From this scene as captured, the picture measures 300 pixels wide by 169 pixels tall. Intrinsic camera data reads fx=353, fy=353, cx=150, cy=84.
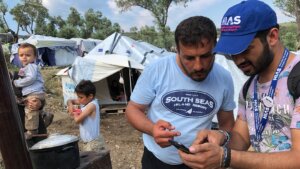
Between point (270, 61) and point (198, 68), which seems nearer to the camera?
point (270, 61)

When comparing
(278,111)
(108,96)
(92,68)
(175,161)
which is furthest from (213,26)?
(108,96)

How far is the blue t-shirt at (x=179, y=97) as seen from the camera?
247 cm

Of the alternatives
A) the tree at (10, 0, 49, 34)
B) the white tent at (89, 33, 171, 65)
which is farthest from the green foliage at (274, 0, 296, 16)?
the tree at (10, 0, 49, 34)

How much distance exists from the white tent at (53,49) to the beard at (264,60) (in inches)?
1024

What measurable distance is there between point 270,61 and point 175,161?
1147 mm

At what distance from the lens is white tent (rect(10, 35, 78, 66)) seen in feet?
88.9

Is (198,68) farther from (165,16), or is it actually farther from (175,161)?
(165,16)

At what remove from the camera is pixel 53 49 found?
93.7 feet

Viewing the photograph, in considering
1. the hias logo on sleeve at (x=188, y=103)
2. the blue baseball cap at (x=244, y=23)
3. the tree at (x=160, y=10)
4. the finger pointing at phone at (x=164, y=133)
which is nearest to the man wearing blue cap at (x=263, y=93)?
the blue baseball cap at (x=244, y=23)

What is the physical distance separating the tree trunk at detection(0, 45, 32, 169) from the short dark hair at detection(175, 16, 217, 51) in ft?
3.94

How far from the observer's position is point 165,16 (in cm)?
3509

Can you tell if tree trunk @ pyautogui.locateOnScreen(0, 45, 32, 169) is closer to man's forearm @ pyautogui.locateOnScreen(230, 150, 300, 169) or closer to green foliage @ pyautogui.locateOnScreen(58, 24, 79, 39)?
man's forearm @ pyautogui.locateOnScreen(230, 150, 300, 169)

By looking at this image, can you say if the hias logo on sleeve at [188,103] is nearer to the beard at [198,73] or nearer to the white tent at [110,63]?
the beard at [198,73]

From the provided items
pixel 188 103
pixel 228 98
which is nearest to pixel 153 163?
pixel 188 103
